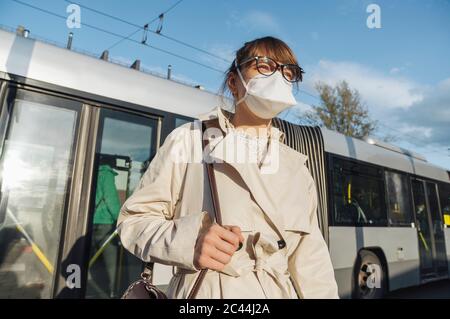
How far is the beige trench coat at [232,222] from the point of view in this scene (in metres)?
1.11

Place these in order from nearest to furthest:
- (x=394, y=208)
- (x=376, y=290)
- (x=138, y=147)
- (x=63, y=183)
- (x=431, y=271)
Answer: (x=63, y=183)
(x=138, y=147)
(x=376, y=290)
(x=394, y=208)
(x=431, y=271)

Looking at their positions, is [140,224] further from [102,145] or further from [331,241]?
[331,241]

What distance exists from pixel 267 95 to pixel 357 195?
481 cm

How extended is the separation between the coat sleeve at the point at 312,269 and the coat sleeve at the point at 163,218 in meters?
0.47

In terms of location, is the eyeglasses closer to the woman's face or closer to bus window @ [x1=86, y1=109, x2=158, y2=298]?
the woman's face

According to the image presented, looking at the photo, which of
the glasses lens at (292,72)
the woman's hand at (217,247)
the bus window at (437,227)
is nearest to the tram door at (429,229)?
the bus window at (437,227)

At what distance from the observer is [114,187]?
349 centimetres

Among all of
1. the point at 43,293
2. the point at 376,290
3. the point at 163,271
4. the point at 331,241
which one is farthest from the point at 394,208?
the point at 43,293

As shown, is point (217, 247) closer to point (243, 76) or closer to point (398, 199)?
point (243, 76)

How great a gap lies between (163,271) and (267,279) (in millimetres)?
2508

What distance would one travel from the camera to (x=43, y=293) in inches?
115

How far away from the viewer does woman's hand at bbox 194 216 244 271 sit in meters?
1.01

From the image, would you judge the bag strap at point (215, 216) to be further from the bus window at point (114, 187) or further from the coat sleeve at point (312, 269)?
the bus window at point (114, 187)
